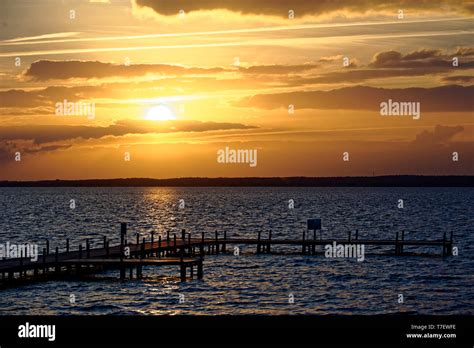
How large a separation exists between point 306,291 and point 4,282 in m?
17.8

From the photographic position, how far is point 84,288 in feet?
156

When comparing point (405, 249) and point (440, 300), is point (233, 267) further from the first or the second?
point (405, 249)

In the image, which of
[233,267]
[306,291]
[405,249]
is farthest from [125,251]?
[405,249]

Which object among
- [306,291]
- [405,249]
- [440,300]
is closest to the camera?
[440,300]
